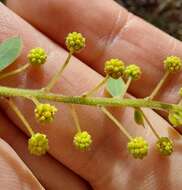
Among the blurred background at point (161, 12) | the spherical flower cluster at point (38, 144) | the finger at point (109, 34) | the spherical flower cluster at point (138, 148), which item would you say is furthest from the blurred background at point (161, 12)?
the spherical flower cluster at point (38, 144)

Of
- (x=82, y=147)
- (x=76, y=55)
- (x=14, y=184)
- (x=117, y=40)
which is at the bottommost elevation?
(x=14, y=184)

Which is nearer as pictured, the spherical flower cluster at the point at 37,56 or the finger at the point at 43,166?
the spherical flower cluster at the point at 37,56

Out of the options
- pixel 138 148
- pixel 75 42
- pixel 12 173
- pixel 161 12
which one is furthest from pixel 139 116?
pixel 161 12

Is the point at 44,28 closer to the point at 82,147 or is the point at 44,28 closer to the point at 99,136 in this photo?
the point at 99,136

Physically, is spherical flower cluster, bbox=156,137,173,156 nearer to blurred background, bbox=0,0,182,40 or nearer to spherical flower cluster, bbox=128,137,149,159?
spherical flower cluster, bbox=128,137,149,159

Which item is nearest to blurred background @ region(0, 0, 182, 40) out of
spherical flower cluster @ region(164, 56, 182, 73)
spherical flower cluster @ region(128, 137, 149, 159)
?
spherical flower cluster @ region(164, 56, 182, 73)

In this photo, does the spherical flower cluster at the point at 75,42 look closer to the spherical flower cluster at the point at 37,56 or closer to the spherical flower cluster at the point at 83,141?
the spherical flower cluster at the point at 37,56

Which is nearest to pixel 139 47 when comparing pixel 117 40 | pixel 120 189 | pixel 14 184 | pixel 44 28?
pixel 117 40
